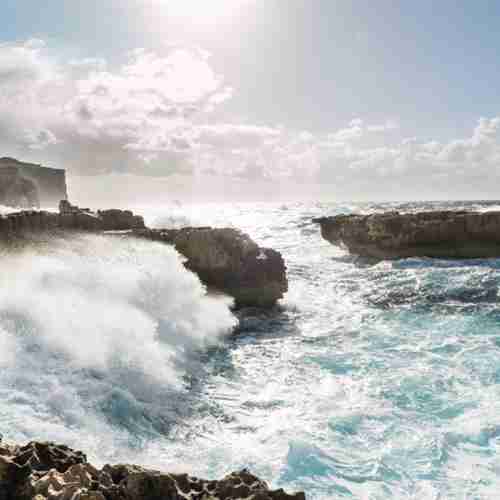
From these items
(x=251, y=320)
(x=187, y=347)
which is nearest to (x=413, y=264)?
(x=251, y=320)

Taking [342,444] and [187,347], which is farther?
[187,347]

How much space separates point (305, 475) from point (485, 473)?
294cm

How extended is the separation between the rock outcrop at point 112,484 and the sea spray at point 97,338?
2.64 m

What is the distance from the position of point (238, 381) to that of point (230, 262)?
834cm

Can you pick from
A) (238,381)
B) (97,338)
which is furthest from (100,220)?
(238,381)

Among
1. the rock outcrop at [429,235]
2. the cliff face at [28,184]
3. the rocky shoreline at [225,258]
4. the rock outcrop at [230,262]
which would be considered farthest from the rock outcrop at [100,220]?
the cliff face at [28,184]

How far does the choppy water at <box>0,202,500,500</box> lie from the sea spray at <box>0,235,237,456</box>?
39 mm

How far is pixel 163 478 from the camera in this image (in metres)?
4.53

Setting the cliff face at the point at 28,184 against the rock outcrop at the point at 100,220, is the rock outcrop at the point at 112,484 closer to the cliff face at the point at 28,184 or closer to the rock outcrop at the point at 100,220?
the rock outcrop at the point at 100,220

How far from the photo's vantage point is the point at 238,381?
11781 millimetres

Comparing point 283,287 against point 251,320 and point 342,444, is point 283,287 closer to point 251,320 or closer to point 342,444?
point 251,320

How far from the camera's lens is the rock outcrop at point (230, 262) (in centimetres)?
1950

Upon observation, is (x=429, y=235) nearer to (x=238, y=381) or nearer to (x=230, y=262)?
(x=230, y=262)

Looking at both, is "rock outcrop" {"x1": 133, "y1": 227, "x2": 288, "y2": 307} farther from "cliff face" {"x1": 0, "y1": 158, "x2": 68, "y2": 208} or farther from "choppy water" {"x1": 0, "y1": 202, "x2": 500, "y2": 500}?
"cliff face" {"x1": 0, "y1": 158, "x2": 68, "y2": 208}
